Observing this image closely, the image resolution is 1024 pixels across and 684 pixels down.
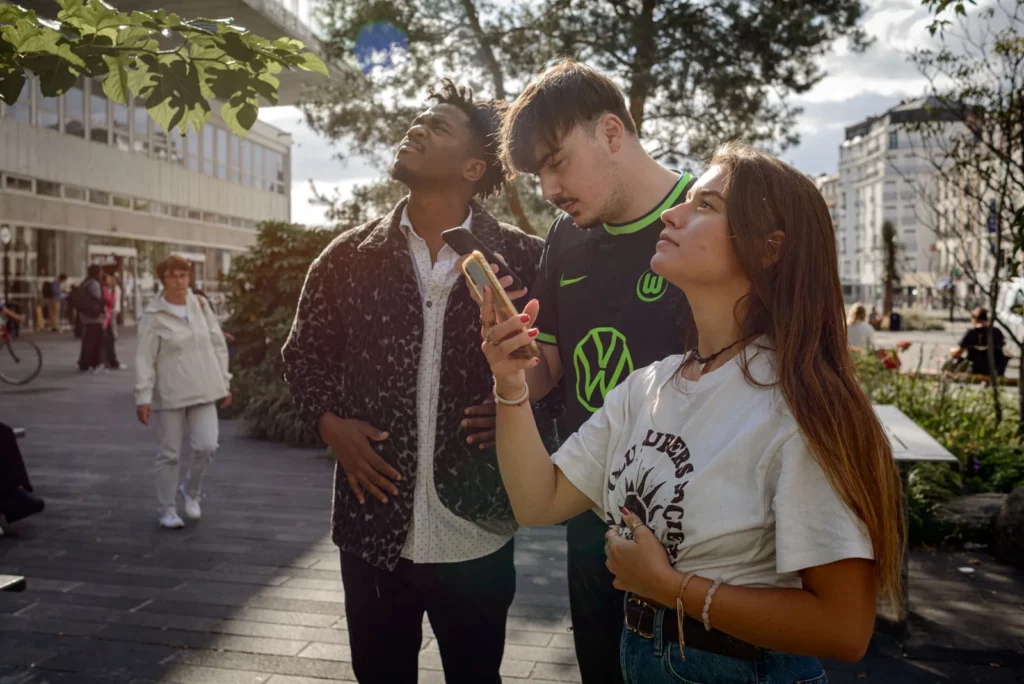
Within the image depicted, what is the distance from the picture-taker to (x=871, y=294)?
109 metres

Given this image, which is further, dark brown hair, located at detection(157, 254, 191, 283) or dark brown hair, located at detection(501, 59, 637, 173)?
dark brown hair, located at detection(157, 254, 191, 283)

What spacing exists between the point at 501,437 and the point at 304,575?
3.89 meters

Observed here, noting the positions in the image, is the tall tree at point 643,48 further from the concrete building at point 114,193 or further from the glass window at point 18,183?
the glass window at point 18,183

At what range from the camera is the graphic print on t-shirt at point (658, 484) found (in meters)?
1.49

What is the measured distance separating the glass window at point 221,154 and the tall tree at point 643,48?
2761 centimetres

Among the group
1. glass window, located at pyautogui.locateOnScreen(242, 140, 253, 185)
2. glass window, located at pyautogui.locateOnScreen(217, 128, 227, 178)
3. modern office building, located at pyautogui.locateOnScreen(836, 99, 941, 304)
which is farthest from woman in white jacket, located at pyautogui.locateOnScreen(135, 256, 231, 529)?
modern office building, located at pyautogui.locateOnScreen(836, 99, 941, 304)

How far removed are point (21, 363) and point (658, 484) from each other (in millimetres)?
17805

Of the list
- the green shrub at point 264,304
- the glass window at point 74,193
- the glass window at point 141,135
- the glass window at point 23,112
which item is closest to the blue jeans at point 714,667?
the green shrub at point 264,304

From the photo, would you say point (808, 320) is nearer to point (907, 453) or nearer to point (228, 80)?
point (228, 80)

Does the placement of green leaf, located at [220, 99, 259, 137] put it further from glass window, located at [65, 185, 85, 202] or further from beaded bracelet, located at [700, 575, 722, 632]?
glass window, located at [65, 185, 85, 202]

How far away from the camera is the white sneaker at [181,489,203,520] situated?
21.6ft

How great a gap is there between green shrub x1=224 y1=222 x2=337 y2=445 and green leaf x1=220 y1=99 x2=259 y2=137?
833 cm

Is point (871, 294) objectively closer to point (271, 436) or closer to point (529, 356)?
point (271, 436)

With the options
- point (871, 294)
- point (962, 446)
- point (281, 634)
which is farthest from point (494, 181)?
point (871, 294)
